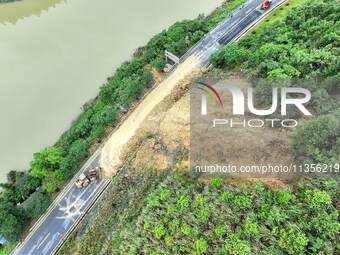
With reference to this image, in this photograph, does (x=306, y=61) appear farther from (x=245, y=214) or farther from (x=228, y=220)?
(x=228, y=220)

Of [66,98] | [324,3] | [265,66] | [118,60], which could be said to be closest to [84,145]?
[66,98]

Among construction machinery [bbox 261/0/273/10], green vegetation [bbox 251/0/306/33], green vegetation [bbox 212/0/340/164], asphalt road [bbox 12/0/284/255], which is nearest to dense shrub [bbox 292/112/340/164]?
green vegetation [bbox 212/0/340/164]

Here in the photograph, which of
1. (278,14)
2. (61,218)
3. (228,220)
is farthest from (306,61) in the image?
(61,218)

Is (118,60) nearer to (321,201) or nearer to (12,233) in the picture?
(12,233)

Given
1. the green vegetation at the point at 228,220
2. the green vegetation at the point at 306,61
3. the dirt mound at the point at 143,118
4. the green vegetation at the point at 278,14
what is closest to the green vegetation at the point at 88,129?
the dirt mound at the point at 143,118

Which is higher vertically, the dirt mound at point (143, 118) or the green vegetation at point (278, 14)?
the green vegetation at point (278, 14)

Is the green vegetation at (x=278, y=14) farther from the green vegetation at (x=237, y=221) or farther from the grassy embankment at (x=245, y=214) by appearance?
the green vegetation at (x=237, y=221)
